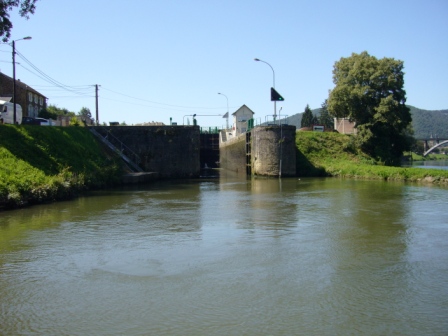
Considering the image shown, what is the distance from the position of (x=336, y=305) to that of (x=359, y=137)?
32.8m

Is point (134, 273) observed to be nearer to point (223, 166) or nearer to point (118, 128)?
point (118, 128)

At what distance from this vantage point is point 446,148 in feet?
475

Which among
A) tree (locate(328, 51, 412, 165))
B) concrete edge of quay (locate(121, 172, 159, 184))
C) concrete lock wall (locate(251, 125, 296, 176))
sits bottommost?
concrete edge of quay (locate(121, 172, 159, 184))

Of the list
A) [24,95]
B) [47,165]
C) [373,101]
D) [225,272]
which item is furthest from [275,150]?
[24,95]

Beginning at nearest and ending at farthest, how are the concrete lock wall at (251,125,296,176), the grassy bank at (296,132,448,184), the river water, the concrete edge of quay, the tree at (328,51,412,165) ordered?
1. the river water
2. the concrete edge of quay
3. the grassy bank at (296,132,448,184)
4. the concrete lock wall at (251,125,296,176)
5. the tree at (328,51,412,165)

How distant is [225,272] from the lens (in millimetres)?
8422

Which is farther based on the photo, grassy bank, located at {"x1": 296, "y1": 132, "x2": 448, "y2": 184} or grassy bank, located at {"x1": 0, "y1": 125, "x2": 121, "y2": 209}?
grassy bank, located at {"x1": 296, "y1": 132, "x2": 448, "y2": 184}

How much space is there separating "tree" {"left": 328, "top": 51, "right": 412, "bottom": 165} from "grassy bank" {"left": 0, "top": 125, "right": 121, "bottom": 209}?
19409 mm

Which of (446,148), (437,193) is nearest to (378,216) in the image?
(437,193)

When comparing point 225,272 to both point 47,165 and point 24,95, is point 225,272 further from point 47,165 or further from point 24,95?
point 24,95

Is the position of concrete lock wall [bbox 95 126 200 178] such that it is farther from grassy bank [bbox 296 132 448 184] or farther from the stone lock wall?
grassy bank [bbox 296 132 448 184]

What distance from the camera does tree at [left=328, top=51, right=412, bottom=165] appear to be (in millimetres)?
35750

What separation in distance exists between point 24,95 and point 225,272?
61649 millimetres

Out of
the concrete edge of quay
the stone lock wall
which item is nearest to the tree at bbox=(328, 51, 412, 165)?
the stone lock wall
